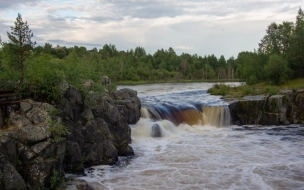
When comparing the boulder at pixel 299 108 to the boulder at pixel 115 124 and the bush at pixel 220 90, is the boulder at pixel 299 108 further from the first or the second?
the boulder at pixel 115 124

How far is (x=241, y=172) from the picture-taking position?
16312mm

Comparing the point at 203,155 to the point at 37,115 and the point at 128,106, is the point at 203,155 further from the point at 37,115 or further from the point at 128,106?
the point at 37,115

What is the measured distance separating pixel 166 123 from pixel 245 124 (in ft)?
28.8

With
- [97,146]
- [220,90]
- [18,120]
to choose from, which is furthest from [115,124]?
[220,90]

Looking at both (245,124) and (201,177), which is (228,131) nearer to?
(245,124)

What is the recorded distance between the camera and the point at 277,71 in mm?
43750

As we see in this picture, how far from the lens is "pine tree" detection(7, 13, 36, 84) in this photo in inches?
622

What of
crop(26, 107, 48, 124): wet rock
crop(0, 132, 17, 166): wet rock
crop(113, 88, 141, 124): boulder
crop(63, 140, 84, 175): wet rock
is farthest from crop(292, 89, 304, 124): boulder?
crop(0, 132, 17, 166): wet rock

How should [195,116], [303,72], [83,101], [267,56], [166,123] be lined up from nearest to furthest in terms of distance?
[83,101] < [166,123] < [195,116] < [303,72] < [267,56]

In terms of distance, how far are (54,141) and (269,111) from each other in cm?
2342

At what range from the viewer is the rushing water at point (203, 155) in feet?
49.0

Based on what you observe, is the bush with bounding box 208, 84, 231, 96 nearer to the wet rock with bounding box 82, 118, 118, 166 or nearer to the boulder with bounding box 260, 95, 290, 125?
the boulder with bounding box 260, 95, 290, 125

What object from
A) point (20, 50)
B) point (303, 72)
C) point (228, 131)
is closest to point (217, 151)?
point (228, 131)

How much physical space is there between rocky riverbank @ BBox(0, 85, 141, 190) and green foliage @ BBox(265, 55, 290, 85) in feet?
101
